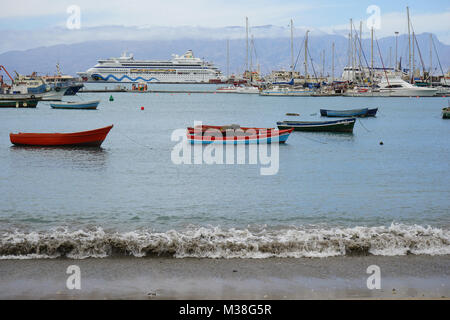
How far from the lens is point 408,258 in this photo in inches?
405

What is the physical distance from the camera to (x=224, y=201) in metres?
16.9

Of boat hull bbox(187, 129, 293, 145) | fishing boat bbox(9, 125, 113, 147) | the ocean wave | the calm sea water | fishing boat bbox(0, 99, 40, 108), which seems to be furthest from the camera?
fishing boat bbox(0, 99, 40, 108)

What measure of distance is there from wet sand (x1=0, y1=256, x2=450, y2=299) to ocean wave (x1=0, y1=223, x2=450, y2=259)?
1.05 ft

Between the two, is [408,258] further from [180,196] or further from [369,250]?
[180,196]

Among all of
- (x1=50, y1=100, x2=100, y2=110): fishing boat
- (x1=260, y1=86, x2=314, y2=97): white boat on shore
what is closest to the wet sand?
(x1=50, y1=100, x2=100, y2=110): fishing boat

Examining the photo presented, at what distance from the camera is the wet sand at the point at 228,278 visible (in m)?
8.27

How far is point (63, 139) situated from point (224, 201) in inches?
606

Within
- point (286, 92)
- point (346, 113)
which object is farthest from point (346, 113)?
point (286, 92)

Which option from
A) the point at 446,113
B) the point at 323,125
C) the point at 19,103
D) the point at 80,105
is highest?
the point at 19,103

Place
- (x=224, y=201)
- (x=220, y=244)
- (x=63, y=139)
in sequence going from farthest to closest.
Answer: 1. (x=63, y=139)
2. (x=224, y=201)
3. (x=220, y=244)

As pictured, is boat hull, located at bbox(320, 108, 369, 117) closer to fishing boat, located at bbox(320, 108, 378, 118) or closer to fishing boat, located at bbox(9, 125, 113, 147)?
fishing boat, located at bbox(320, 108, 378, 118)

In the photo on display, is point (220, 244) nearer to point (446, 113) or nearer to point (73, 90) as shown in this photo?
point (446, 113)

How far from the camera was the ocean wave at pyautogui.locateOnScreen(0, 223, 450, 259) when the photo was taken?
1049cm

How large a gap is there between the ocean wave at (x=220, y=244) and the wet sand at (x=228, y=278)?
0.32 m
